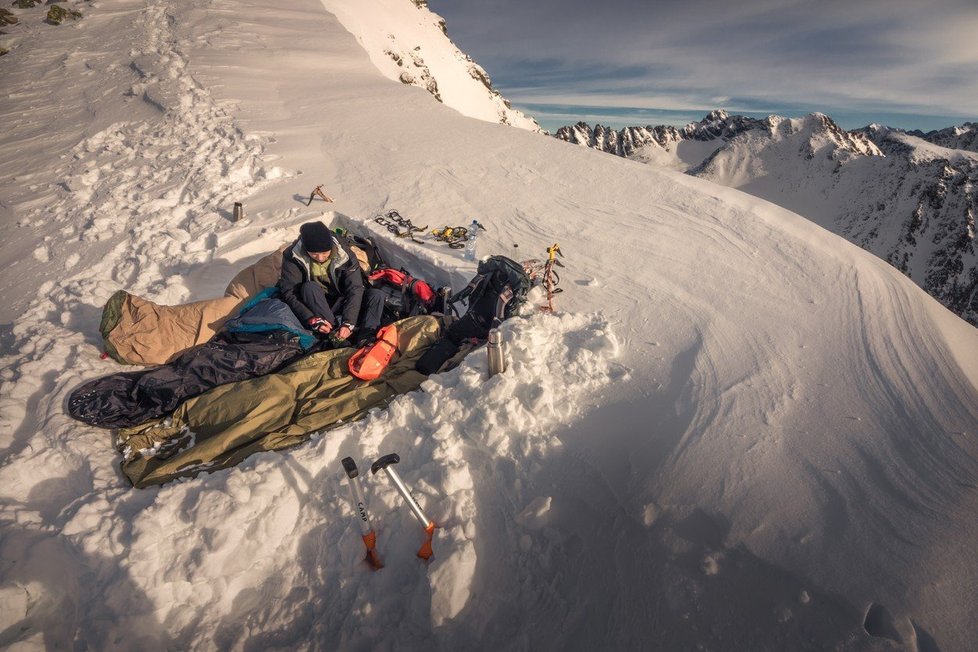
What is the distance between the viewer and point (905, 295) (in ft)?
14.6

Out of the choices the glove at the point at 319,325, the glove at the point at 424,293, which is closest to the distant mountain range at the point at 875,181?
the glove at the point at 424,293

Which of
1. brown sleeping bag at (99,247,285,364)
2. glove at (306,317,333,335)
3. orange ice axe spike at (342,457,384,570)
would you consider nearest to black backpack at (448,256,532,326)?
glove at (306,317,333,335)

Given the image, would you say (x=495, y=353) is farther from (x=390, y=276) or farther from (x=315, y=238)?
(x=315, y=238)

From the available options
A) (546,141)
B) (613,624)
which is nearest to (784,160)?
(546,141)

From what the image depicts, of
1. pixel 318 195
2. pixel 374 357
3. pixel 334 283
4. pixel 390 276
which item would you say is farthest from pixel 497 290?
pixel 318 195

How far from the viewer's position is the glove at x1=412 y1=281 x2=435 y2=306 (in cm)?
528

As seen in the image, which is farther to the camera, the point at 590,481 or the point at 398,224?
the point at 398,224

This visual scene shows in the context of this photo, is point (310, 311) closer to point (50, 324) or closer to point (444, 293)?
point (444, 293)

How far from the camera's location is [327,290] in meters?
5.07

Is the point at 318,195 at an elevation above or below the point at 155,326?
above

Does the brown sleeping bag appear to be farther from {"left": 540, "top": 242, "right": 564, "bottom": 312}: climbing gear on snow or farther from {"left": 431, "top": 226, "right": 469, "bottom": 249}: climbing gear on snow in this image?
{"left": 540, "top": 242, "right": 564, "bottom": 312}: climbing gear on snow

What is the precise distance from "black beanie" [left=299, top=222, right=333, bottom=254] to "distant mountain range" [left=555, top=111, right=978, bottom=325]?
2611 inches

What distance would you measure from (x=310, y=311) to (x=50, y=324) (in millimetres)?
2964

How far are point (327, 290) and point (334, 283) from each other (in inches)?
5.7
